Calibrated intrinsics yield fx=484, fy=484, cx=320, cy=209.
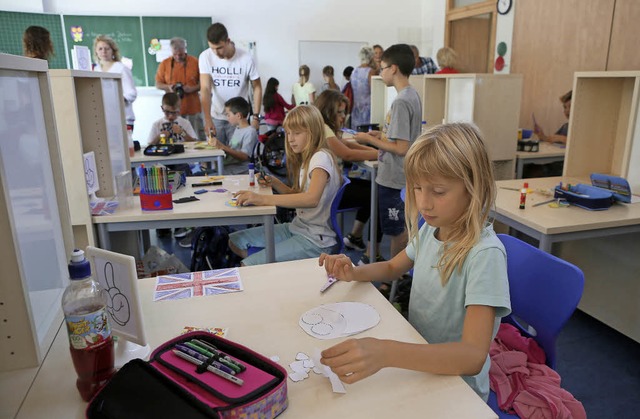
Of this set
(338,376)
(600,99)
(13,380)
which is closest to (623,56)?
(600,99)

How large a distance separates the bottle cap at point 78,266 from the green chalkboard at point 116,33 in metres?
6.66

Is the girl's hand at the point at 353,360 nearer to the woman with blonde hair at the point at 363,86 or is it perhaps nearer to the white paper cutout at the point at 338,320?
the white paper cutout at the point at 338,320

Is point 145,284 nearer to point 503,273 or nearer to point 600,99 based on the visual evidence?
point 503,273

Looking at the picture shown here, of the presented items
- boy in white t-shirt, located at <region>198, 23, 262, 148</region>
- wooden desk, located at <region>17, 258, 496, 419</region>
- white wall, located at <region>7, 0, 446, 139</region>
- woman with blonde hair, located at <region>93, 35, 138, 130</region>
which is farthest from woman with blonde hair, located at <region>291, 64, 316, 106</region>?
wooden desk, located at <region>17, 258, 496, 419</region>

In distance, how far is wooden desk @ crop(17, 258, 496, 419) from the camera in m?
0.83

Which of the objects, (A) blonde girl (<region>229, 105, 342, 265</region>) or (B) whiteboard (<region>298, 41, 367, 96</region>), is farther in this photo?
(B) whiteboard (<region>298, 41, 367, 96</region>)

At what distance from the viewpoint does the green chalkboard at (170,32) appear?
6.86 meters

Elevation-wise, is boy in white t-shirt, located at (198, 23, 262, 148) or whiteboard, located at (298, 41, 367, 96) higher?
whiteboard, located at (298, 41, 367, 96)

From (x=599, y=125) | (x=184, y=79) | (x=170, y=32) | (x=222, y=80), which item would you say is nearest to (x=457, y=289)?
(x=599, y=125)

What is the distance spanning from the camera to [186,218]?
82.6 inches

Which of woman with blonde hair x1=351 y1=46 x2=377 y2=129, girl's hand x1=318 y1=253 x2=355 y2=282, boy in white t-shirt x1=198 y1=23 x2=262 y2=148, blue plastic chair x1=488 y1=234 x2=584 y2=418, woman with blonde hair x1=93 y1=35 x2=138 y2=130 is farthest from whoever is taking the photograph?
woman with blonde hair x1=351 y1=46 x2=377 y2=129

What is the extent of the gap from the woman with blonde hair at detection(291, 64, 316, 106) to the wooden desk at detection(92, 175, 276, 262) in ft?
17.8

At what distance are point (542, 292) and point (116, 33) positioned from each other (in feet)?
→ 22.9

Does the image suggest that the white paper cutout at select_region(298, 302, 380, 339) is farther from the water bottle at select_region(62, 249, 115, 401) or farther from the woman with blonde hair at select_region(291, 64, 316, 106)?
the woman with blonde hair at select_region(291, 64, 316, 106)
